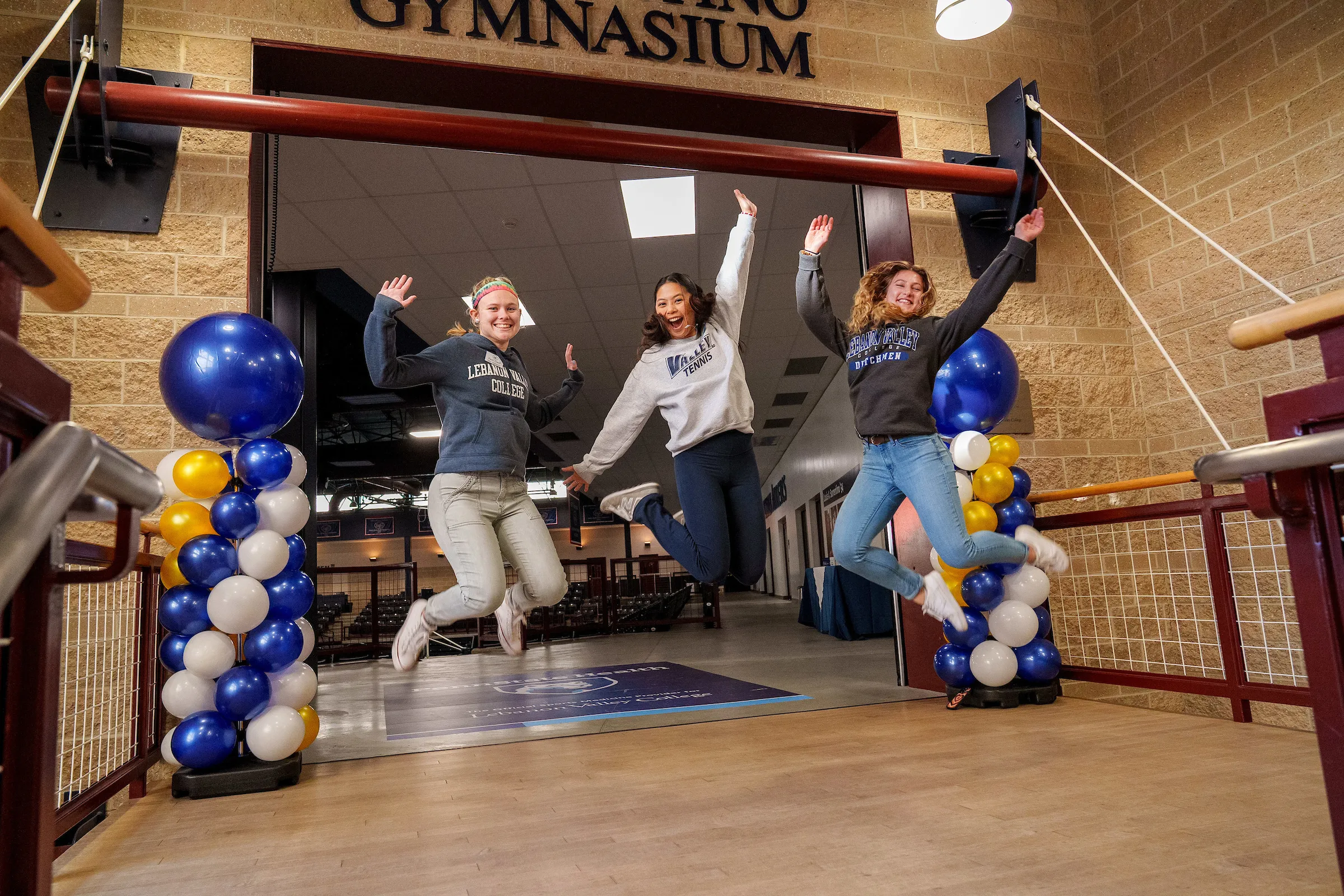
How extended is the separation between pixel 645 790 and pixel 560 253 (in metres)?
5.66

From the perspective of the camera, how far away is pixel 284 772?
321cm

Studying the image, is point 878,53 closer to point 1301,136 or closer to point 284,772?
point 1301,136

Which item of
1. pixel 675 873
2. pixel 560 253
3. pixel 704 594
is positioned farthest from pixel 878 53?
pixel 704 594

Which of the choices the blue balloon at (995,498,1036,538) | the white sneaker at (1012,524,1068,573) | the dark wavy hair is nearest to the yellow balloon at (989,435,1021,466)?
the blue balloon at (995,498,1036,538)

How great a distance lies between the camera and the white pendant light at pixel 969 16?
3.79 meters

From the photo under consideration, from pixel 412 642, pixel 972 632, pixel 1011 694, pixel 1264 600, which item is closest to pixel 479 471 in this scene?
pixel 412 642

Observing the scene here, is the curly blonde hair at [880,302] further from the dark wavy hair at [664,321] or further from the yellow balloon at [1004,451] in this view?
the yellow balloon at [1004,451]

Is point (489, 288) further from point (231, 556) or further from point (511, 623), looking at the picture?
point (231, 556)

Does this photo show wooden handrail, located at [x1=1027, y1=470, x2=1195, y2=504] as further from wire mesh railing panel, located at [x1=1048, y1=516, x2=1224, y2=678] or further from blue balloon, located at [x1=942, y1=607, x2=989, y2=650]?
blue balloon, located at [x1=942, y1=607, x2=989, y2=650]

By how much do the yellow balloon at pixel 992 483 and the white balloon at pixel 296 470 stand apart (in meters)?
2.98

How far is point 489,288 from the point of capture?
327 cm

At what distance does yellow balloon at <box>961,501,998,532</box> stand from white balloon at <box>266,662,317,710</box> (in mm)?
2919

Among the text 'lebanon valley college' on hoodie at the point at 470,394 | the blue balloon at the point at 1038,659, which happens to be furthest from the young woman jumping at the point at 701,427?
the blue balloon at the point at 1038,659

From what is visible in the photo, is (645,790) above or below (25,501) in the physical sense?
below
